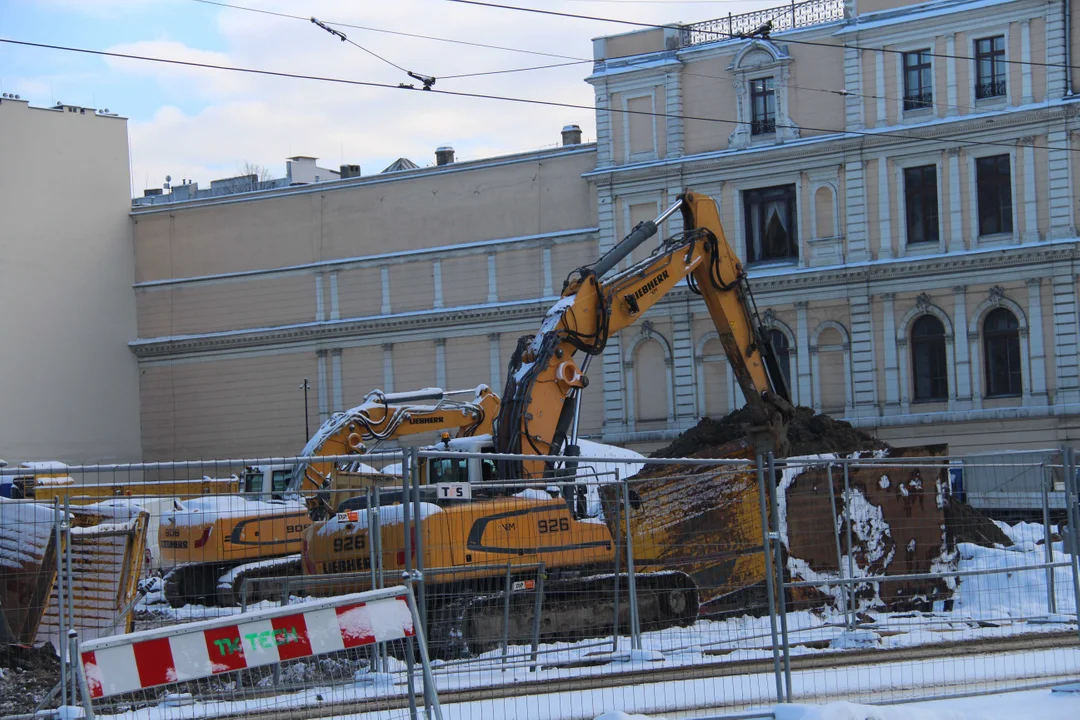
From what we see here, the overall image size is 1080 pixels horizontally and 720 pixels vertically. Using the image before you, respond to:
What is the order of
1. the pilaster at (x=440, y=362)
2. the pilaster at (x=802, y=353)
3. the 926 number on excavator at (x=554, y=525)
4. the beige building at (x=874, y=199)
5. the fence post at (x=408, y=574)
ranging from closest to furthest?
the fence post at (x=408, y=574), the 926 number on excavator at (x=554, y=525), the beige building at (x=874, y=199), the pilaster at (x=802, y=353), the pilaster at (x=440, y=362)

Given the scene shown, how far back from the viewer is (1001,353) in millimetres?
39312

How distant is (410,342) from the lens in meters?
48.0

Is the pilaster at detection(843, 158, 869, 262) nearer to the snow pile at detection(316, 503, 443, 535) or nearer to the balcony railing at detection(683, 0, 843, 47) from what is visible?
the balcony railing at detection(683, 0, 843, 47)

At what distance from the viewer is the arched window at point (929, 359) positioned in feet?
132

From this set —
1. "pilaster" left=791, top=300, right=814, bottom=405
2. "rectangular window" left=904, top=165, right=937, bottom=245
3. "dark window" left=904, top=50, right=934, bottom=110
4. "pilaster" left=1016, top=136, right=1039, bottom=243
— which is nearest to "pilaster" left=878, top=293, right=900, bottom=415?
"rectangular window" left=904, top=165, right=937, bottom=245

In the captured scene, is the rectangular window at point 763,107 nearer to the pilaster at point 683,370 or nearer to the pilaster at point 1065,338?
the pilaster at point 683,370

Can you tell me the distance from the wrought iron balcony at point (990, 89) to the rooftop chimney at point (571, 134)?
1605 cm

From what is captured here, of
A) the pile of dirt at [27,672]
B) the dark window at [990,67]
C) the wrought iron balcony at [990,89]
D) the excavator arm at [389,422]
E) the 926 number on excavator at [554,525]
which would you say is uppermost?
the dark window at [990,67]

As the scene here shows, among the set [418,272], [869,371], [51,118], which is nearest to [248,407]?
[418,272]

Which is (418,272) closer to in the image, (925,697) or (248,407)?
(248,407)

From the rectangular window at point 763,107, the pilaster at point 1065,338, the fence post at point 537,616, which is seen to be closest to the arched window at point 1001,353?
the pilaster at point 1065,338

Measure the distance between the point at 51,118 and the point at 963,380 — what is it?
33.7 meters

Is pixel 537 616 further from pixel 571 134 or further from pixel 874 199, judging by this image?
pixel 571 134

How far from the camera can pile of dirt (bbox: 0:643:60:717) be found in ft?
37.4
